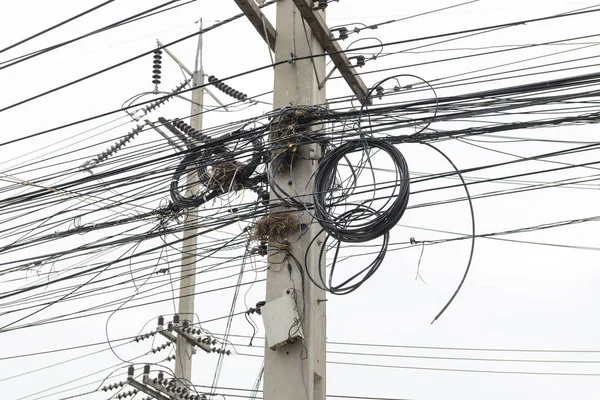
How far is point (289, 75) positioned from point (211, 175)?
A: 1.10 meters

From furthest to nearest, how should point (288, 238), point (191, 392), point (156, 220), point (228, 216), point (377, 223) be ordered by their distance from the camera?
point (191, 392) → point (156, 220) → point (228, 216) → point (288, 238) → point (377, 223)

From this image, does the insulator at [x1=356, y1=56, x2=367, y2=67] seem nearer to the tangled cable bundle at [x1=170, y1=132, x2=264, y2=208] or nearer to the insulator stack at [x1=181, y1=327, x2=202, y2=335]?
the tangled cable bundle at [x1=170, y1=132, x2=264, y2=208]

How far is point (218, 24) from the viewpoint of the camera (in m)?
8.44

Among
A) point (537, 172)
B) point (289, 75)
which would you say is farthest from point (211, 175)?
point (537, 172)

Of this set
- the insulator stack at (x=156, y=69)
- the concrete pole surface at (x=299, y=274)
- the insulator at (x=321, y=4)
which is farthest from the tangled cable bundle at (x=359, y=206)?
the insulator stack at (x=156, y=69)

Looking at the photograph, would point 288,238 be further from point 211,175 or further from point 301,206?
point 211,175

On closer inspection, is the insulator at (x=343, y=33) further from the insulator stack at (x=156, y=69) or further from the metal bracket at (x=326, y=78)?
the insulator stack at (x=156, y=69)

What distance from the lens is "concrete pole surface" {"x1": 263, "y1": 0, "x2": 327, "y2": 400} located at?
7.03 m

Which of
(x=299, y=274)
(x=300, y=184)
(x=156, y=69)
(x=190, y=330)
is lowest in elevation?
(x=299, y=274)

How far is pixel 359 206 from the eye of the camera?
281 inches

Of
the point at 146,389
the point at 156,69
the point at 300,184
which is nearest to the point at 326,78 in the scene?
the point at 300,184

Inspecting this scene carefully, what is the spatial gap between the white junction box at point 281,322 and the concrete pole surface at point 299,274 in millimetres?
58

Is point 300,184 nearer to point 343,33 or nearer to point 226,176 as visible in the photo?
point 226,176

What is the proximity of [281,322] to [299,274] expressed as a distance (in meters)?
0.41
